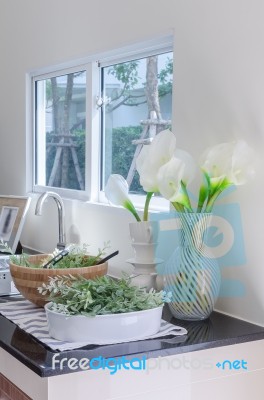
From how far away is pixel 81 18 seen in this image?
2617 millimetres

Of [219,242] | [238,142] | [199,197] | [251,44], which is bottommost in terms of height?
[219,242]

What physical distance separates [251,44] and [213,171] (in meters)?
0.37

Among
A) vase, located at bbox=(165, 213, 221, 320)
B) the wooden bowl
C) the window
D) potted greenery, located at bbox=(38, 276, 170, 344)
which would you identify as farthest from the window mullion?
potted greenery, located at bbox=(38, 276, 170, 344)

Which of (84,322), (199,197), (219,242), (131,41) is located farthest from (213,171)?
(131,41)

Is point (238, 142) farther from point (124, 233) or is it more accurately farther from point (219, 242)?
point (124, 233)

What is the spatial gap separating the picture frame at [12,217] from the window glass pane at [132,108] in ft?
1.70

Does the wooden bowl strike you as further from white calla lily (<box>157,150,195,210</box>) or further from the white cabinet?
white calla lily (<box>157,150,195,210</box>)

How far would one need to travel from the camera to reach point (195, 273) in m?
1.82

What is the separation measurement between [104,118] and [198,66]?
2.61ft

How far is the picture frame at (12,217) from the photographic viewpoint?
3.00 m

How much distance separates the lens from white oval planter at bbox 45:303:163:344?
1576 millimetres
